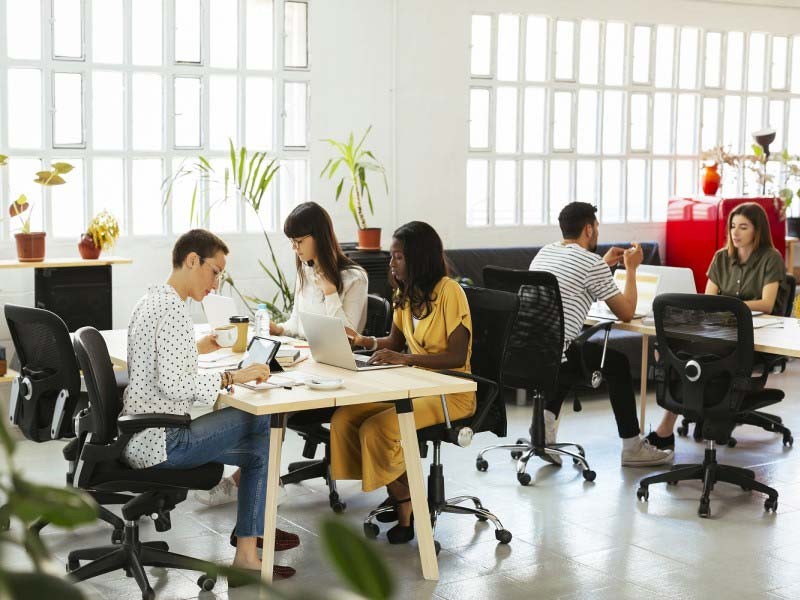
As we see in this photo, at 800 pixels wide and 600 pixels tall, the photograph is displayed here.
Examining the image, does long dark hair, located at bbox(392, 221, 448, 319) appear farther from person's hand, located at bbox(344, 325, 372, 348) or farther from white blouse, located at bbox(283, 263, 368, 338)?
white blouse, located at bbox(283, 263, 368, 338)

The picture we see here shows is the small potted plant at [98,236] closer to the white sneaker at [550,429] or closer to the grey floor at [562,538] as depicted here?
the grey floor at [562,538]

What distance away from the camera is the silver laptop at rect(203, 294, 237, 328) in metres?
4.75

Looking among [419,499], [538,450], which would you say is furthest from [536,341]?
[419,499]

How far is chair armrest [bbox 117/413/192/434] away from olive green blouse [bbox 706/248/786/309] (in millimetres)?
3458

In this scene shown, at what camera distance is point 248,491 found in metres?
3.64

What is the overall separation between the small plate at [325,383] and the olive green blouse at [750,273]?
2916 millimetres

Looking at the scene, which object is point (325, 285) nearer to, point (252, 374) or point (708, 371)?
point (252, 374)

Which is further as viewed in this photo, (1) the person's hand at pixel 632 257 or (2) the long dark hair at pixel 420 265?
(1) the person's hand at pixel 632 257

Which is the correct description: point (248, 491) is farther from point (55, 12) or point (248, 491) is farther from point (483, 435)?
point (55, 12)

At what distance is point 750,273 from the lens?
5.65 meters

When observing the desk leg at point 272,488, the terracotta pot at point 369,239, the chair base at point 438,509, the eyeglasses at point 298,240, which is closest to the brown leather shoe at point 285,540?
the chair base at point 438,509

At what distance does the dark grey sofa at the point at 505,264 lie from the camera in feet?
23.4

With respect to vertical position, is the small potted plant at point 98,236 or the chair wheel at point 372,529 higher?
the small potted plant at point 98,236

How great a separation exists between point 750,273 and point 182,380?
11.3ft
